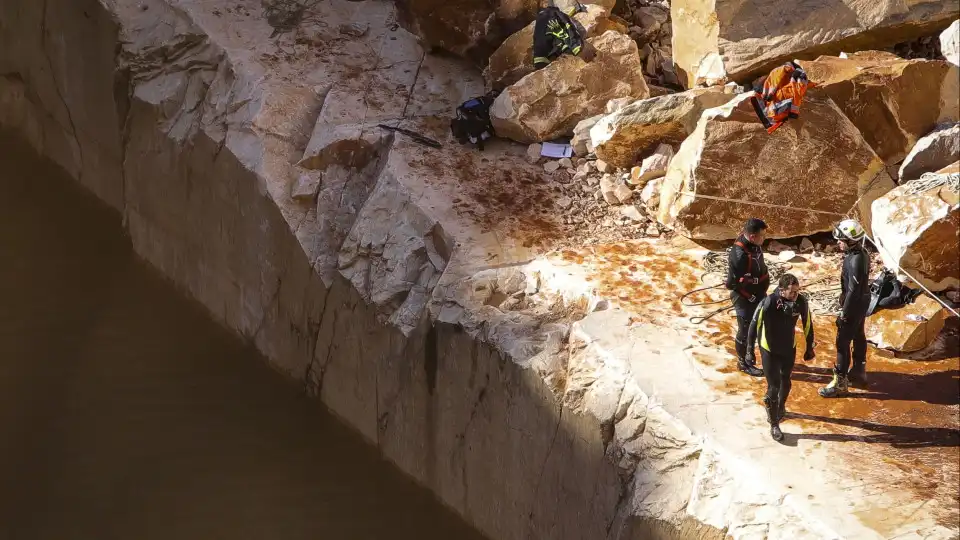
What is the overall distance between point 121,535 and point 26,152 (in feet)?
21.5

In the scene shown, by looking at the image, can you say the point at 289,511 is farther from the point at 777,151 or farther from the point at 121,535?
the point at 777,151

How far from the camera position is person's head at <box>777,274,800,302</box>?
5.84m

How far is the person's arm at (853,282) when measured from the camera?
607cm

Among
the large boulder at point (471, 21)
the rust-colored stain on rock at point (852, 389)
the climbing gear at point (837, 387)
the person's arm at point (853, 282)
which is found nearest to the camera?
the rust-colored stain on rock at point (852, 389)

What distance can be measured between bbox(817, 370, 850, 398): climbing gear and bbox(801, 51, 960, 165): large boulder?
2.49 metres

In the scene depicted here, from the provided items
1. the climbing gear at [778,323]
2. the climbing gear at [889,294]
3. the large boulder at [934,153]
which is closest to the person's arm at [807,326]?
the climbing gear at [778,323]

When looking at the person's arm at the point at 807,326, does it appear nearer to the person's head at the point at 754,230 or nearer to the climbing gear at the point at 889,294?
the person's head at the point at 754,230

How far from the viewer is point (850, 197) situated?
7738 millimetres

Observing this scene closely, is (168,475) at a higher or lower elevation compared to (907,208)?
lower

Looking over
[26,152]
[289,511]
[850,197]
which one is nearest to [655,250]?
[850,197]

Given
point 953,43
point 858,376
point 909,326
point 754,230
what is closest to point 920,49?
point 953,43

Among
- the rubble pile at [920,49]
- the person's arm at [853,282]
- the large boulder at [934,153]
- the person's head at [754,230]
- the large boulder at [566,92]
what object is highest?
the rubble pile at [920,49]

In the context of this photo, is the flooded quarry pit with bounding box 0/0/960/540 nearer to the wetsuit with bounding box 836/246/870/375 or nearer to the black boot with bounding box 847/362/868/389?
the black boot with bounding box 847/362/868/389

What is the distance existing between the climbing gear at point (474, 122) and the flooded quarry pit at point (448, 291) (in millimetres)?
135
